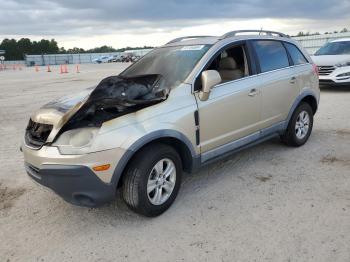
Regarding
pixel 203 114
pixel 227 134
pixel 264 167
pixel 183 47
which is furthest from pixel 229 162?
pixel 183 47

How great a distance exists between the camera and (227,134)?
4.35m

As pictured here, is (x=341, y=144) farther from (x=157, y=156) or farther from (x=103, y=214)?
(x=103, y=214)

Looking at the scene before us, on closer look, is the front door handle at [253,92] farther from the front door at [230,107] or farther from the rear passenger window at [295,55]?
the rear passenger window at [295,55]

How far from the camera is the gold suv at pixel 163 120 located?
3254 millimetres

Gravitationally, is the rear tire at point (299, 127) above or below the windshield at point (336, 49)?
below

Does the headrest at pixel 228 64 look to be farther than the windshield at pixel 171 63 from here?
Yes

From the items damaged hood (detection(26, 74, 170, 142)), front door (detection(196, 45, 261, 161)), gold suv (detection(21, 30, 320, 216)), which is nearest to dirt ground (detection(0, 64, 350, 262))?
gold suv (detection(21, 30, 320, 216))

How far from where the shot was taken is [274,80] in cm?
496

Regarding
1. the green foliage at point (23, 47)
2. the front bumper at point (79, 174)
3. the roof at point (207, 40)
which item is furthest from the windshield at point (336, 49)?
the green foliage at point (23, 47)

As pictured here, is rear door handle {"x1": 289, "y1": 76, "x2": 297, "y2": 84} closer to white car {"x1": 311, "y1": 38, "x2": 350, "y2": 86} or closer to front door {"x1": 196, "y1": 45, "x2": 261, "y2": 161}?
front door {"x1": 196, "y1": 45, "x2": 261, "y2": 161}

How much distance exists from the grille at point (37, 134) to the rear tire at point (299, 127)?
3578 millimetres

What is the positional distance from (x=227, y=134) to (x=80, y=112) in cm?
183

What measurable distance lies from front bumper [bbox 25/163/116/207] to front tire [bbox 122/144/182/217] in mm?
217

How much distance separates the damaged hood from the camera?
3355 mm
